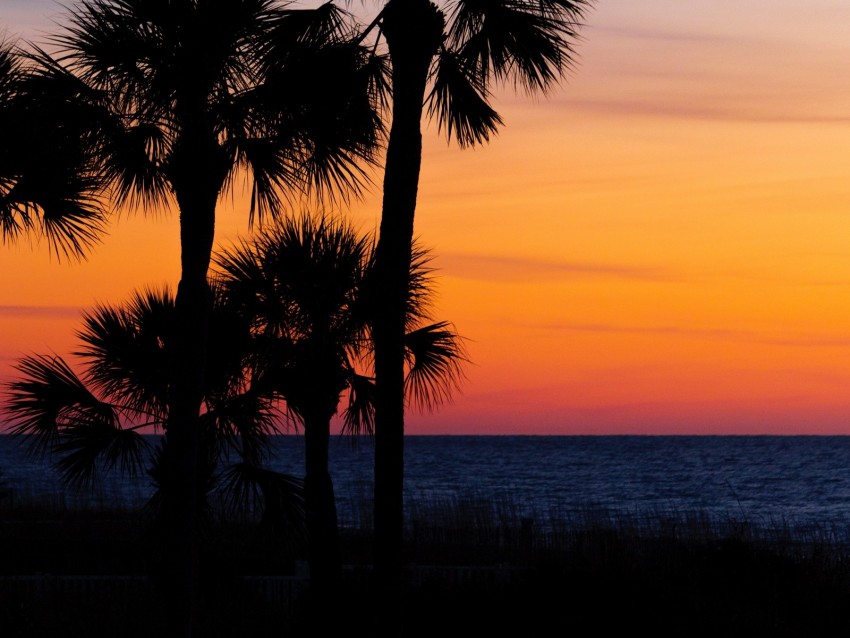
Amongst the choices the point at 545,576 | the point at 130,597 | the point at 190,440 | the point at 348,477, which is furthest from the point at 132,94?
the point at 348,477

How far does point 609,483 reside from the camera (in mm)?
80250

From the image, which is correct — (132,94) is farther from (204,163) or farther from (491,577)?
(491,577)

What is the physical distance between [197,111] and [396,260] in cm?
292

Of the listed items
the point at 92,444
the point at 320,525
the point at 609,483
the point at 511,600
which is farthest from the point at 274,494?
the point at 609,483

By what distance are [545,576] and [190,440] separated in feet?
17.6

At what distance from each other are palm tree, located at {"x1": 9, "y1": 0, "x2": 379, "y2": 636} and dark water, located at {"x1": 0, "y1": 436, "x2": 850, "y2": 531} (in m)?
20.1

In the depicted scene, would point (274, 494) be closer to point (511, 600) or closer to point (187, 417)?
point (187, 417)

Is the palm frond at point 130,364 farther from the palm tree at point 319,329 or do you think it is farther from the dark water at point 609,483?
the dark water at point 609,483

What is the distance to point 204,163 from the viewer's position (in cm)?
1250

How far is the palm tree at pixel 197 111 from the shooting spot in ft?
40.2

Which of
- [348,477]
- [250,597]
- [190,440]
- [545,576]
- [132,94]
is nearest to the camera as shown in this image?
[190,440]

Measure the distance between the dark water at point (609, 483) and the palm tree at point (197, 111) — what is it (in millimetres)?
20063

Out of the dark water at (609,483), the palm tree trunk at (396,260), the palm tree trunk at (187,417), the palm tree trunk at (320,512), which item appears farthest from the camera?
the dark water at (609,483)

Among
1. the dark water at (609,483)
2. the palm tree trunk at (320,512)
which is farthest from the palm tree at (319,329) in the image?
the dark water at (609,483)
